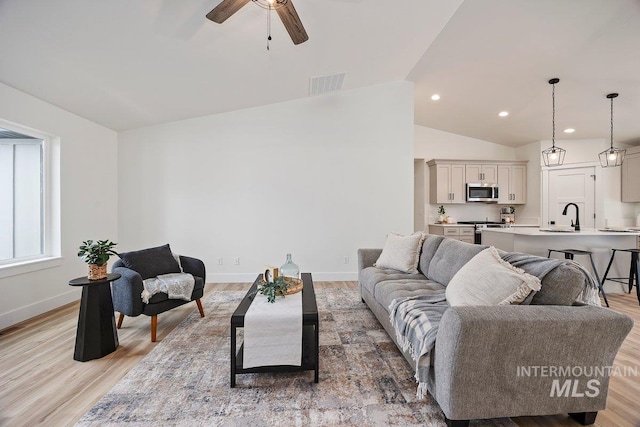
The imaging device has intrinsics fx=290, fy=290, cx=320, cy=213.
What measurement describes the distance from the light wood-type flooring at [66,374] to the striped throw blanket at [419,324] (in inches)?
23.6

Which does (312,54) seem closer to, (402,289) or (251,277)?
(402,289)

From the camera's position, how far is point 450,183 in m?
6.23

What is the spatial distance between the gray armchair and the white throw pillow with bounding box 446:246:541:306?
246cm

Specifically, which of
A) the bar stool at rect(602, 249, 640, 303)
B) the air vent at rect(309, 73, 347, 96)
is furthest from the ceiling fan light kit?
the bar stool at rect(602, 249, 640, 303)

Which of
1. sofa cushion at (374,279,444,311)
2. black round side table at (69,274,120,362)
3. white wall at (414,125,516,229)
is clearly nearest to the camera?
black round side table at (69,274,120,362)

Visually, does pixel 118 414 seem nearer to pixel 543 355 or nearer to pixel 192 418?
pixel 192 418

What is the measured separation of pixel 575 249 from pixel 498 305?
347cm

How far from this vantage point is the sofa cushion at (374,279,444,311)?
94.0 inches

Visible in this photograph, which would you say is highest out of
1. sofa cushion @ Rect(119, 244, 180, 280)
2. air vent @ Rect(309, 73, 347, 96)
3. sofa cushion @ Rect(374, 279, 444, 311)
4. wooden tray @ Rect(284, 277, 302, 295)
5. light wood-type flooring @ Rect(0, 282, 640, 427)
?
air vent @ Rect(309, 73, 347, 96)

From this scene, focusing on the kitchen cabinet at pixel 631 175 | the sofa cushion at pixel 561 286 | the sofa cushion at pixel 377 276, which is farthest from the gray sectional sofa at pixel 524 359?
the kitchen cabinet at pixel 631 175

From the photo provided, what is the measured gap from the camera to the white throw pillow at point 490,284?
162cm

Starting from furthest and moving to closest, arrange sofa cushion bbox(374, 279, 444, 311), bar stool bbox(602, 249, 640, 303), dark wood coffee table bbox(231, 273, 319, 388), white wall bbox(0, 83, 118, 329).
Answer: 1. bar stool bbox(602, 249, 640, 303)
2. white wall bbox(0, 83, 118, 329)
3. sofa cushion bbox(374, 279, 444, 311)
4. dark wood coffee table bbox(231, 273, 319, 388)

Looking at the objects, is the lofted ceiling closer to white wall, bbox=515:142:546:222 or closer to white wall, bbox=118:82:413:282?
white wall, bbox=118:82:413:282

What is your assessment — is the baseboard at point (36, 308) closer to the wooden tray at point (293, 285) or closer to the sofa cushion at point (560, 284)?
the wooden tray at point (293, 285)
